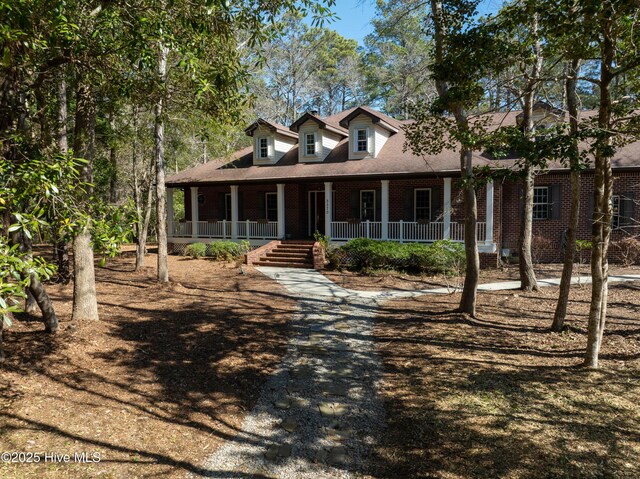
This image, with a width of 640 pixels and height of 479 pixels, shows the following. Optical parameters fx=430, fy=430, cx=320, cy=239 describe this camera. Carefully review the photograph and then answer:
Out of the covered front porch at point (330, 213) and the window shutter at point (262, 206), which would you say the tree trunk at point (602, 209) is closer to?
the covered front porch at point (330, 213)

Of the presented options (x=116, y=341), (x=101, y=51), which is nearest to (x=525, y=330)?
(x=116, y=341)

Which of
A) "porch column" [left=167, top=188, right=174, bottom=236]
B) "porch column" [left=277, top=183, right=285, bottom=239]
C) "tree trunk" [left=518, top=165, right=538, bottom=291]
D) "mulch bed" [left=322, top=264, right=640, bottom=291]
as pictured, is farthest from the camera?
"porch column" [left=167, top=188, right=174, bottom=236]

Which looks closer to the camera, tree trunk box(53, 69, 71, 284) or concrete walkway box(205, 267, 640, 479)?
concrete walkway box(205, 267, 640, 479)

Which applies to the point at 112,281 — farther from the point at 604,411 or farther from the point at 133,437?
the point at 604,411

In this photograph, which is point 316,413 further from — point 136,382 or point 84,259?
point 84,259

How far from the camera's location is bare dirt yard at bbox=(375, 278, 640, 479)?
3.96 m

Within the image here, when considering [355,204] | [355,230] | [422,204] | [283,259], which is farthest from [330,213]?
[422,204]

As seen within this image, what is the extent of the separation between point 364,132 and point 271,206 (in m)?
5.65

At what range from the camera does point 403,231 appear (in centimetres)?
1672

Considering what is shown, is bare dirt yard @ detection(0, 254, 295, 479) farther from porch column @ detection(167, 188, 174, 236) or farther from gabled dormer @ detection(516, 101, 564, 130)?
porch column @ detection(167, 188, 174, 236)

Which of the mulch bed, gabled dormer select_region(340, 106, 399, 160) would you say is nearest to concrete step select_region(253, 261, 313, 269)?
the mulch bed

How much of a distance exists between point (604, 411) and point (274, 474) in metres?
3.69

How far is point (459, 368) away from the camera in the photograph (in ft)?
20.1

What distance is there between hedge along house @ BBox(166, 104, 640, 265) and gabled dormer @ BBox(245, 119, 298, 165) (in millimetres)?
49
